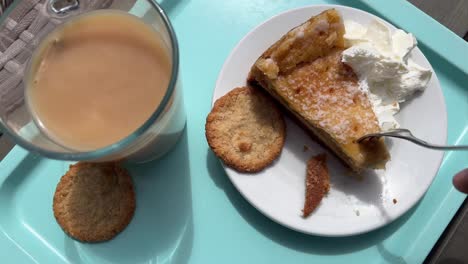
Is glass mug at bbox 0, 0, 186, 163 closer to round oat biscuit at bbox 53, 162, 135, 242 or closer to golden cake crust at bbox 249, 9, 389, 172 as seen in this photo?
round oat biscuit at bbox 53, 162, 135, 242

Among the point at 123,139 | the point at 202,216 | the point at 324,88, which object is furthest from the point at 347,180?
the point at 123,139

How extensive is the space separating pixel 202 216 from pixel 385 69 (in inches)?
20.5

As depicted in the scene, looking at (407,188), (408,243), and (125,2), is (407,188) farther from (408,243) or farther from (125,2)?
(125,2)

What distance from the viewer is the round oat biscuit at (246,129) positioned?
1021 millimetres

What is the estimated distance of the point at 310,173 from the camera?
3.38 feet

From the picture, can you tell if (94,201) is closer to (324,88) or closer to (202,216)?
(202,216)

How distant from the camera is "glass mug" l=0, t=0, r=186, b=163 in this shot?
831 mm

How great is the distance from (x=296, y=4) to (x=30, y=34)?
660mm

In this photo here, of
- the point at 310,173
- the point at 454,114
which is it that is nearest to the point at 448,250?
the point at 454,114

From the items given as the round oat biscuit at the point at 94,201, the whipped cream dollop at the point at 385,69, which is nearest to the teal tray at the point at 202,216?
the round oat biscuit at the point at 94,201

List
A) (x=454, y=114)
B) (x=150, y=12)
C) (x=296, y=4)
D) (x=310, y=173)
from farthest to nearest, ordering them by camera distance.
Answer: (x=296, y=4) → (x=454, y=114) → (x=310, y=173) → (x=150, y=12)

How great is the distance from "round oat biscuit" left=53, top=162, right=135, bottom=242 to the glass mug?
7 centimetres

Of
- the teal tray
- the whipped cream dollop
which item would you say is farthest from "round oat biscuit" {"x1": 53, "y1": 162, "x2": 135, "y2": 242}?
the whipped cream dollop

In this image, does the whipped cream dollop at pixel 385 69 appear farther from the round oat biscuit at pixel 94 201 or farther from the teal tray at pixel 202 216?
the round oat biscuit at pixel 94 201
